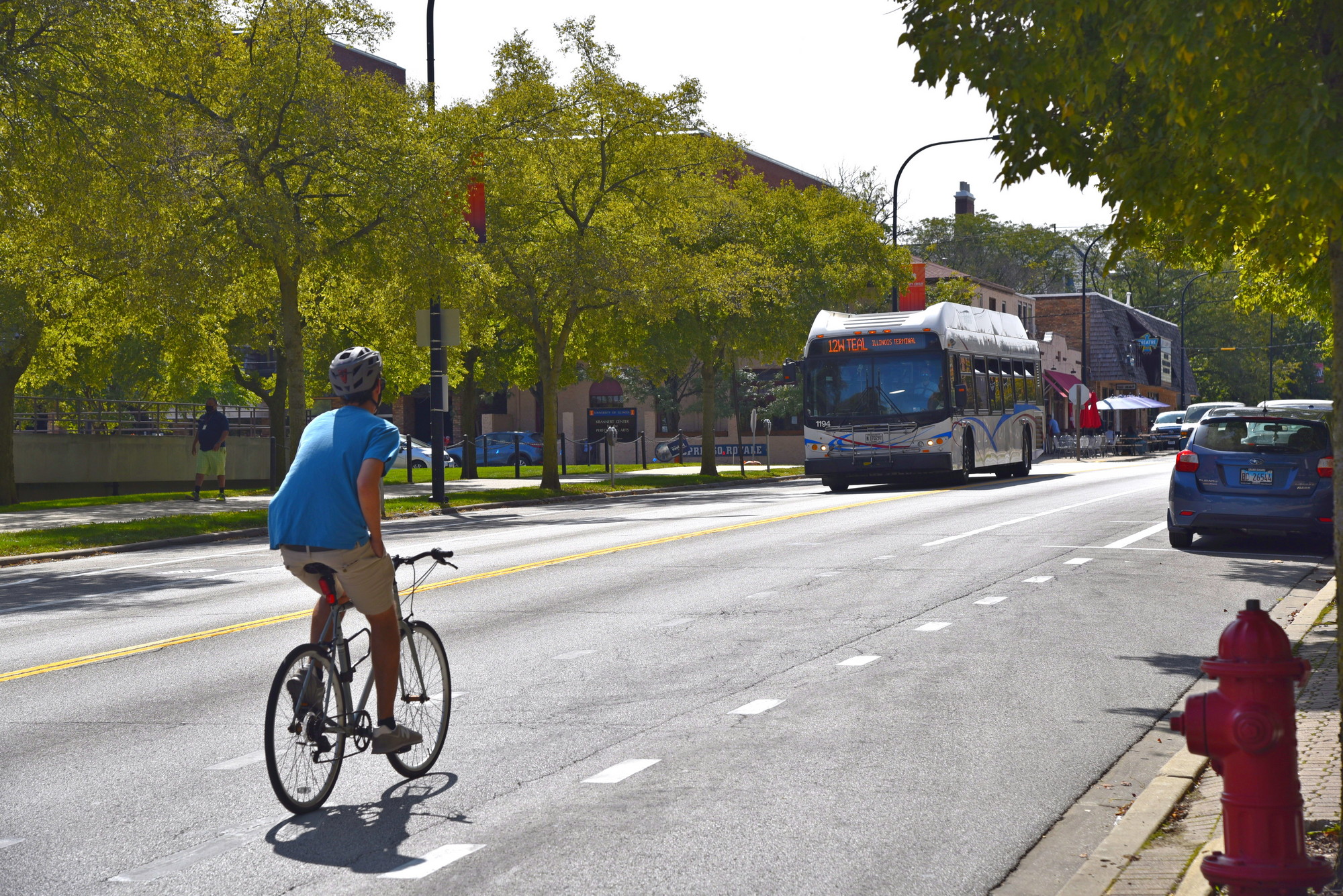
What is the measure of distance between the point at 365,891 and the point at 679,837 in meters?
1.21

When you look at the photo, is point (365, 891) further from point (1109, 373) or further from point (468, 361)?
point (1109, 373)

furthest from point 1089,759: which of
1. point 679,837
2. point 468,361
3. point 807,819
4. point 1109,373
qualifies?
point 1109,373

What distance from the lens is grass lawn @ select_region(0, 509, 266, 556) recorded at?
19.7m

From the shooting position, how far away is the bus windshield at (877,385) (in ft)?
100

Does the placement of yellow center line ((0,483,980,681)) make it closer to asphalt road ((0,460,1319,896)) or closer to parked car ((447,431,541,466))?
asphalt road ((0,460,1319,896))

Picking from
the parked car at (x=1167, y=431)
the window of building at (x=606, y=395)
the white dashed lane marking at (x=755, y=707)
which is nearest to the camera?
the white dashed lane marking at (x=755, y=707)

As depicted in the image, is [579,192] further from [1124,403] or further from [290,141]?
[1124,403]

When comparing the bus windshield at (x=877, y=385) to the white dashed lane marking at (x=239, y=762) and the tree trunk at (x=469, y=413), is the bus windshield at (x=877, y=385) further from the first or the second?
the white dashed lane marking at (x=239, y=762)

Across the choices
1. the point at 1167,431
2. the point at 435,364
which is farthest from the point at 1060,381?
the point at 435,364

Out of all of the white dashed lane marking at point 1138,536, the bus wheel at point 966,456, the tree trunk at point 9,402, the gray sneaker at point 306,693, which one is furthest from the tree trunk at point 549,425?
the gray sneaker at point 306,693

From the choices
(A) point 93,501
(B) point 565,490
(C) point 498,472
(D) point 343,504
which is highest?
(D) point 343,504

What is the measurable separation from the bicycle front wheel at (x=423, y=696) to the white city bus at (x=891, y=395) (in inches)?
932

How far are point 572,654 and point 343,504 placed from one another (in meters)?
4.10

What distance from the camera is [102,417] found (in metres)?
35.3
